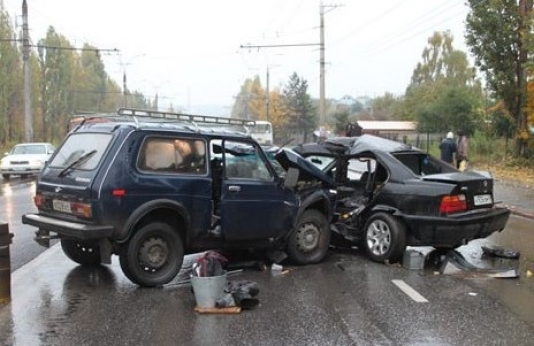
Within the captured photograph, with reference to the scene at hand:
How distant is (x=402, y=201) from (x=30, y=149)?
73.2 ft

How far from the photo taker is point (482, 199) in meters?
8.47

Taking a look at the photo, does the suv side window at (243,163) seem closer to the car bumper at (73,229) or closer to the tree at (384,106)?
the car bumper at (73,229)

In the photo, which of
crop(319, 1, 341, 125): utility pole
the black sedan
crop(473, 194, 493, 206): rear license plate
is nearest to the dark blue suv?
the black sedan

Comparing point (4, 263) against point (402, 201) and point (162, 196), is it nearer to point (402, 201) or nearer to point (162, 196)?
point (162, 196)

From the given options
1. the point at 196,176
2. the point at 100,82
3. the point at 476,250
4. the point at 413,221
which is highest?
the point at 100,82

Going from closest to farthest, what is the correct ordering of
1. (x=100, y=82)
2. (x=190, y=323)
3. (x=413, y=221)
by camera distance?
(x=190, y=323) < (x=413, y=221) < (x=100, y=82)

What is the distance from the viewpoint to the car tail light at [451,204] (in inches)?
318

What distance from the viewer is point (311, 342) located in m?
5.22

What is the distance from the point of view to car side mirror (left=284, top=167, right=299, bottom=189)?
791cm

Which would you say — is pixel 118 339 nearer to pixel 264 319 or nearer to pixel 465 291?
pixel 264 319

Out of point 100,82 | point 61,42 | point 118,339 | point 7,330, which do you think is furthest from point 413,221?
point 100,82

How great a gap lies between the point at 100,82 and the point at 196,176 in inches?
2982

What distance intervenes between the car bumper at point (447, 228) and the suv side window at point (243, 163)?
204 cm

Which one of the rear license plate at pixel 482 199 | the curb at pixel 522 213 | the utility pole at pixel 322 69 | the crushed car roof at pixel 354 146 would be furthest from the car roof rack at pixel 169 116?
the utility pole at pixel 322 69
